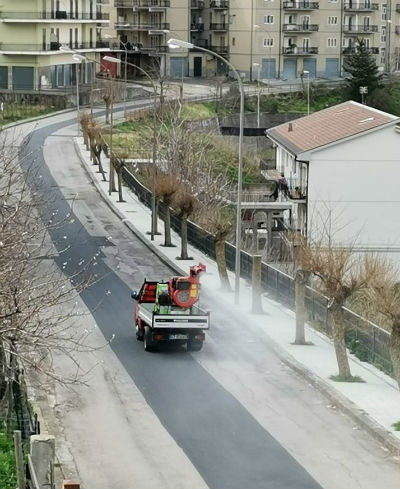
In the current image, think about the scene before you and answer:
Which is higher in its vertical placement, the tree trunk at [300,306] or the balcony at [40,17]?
the balcony at [40,17]

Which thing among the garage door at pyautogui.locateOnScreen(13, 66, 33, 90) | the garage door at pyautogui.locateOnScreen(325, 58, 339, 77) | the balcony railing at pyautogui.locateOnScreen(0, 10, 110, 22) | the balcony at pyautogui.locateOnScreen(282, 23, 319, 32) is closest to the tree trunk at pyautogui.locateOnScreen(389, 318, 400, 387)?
the balcony railing at pyautogui.locateOnScreen(0, 10, 110, 22)

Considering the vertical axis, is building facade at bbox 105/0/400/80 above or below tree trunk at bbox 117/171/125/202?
above

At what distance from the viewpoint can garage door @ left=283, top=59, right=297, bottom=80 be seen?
404 feet

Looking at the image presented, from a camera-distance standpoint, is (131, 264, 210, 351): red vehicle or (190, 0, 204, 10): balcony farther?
(190, 0, 204, 10): balcony

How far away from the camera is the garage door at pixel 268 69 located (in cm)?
12112

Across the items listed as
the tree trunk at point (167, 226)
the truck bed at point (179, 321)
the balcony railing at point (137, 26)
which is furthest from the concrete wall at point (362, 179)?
the balcony railing at point (137, 26)

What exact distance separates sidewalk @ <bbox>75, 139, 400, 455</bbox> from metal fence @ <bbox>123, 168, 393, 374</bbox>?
258 mm

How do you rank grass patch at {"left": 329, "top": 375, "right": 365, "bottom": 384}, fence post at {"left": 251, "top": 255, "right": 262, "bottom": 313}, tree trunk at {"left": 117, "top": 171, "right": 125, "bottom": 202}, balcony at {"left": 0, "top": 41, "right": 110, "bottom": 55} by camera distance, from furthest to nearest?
balcony at {"left": 0, "top": 41, "right": 110, "bottom": 55}
tree trunk at {"left": 117, "top": 171, "right": 125, "bottom": 202}
fence post at {"left": 251, "top": 255, "right": 262, "bottom": 313}
grass patch at {"left": 329, "top": 375, "right": 365, "bottom": 384}

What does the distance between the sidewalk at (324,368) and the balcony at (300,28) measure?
7476cm

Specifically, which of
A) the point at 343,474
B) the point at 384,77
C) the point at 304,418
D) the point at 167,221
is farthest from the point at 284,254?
the point at 384,77

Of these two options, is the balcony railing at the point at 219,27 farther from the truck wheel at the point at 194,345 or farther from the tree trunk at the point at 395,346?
the tree trunk at the point at 395,346

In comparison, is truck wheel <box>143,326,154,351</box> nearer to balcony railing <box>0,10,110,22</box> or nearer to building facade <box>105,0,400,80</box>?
balcony railing <box>0,10,110,22</box>

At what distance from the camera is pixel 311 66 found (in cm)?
12469

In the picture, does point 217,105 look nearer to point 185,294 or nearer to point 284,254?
point 284,254
